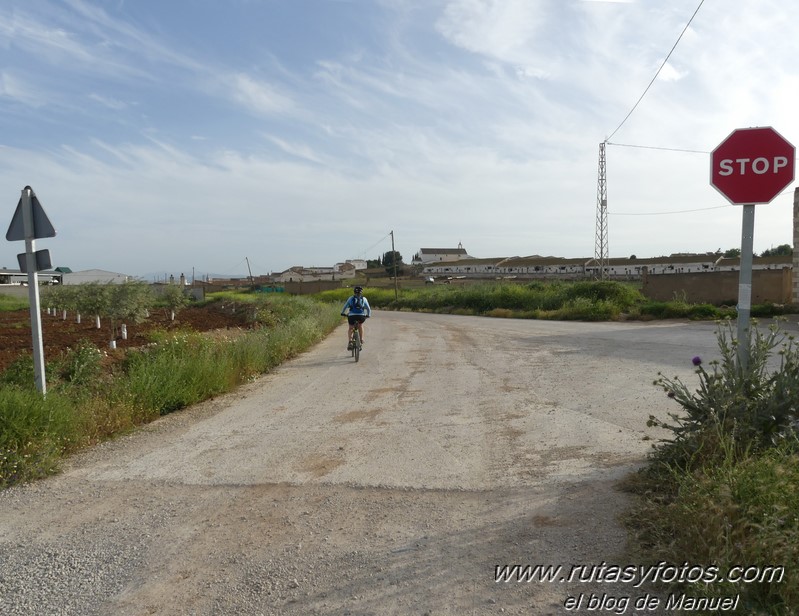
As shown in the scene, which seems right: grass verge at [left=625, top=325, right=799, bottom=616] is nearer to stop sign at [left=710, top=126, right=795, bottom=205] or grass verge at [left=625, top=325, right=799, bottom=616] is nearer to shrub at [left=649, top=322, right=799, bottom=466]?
shrub at [left=649, top=322, right=799, bottom=466]

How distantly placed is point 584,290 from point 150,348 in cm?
2713

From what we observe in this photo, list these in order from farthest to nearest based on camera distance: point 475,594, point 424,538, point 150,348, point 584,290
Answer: point 584,290
point 150,348
point 424,538
point 475,594

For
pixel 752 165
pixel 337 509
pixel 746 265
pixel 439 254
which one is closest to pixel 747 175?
pixel 752 165

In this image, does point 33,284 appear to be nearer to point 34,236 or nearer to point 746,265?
point 34,236

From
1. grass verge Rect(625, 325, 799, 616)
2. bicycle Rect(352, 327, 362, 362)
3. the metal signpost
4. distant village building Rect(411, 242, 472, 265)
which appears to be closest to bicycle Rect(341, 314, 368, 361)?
bicycle Rect(352, 327, 362, 362)

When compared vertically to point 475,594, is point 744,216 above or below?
above

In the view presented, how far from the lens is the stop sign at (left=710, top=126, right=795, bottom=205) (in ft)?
15.9

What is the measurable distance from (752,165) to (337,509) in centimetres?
420

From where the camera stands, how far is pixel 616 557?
3836 mm

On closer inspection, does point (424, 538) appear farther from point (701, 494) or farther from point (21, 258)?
point (21, 258)

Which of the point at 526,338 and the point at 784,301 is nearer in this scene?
the point at 526,338

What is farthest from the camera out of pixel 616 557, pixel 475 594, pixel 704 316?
pixel 704 316

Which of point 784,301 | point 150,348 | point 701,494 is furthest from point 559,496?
point 784,301

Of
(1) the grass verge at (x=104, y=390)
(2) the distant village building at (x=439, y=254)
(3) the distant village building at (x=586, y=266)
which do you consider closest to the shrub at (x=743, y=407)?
(1) the grass verge at (x=104, y=390)
